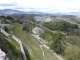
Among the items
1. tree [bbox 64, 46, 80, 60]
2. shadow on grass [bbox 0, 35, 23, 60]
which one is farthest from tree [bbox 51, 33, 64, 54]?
shadow on grass [bbox 0, 35, 23, 60]

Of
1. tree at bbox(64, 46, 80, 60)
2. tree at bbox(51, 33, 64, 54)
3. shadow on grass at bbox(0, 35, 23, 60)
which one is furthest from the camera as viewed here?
tree at bbox(51, 33, 64, 54)

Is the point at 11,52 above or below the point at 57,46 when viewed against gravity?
above

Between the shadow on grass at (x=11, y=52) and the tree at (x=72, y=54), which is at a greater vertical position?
the shadow on grass at (x=11, y=52)

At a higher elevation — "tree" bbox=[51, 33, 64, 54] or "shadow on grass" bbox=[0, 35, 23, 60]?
"shadow on grass" bbox=[0, 35, 23, 60]

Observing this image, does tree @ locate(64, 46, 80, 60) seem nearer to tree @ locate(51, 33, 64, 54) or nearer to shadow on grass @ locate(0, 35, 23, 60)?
tree @ locate(51, 33, 64, 54)

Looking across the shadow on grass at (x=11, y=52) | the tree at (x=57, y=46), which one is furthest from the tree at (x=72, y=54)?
the shadow on grass at (x=11, y=52)

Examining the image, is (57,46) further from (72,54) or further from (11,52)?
(11,52)

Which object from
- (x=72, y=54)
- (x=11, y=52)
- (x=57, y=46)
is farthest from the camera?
(x=57, y=46)

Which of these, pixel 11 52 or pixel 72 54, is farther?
pixel 72 54

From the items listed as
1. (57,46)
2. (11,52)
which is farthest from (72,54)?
(11,52)

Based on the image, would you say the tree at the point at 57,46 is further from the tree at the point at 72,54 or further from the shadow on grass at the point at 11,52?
the shadow on grass at the point at 11,52

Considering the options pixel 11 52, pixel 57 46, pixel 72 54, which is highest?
pixel 11 52

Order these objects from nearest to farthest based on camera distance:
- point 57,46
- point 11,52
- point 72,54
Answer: point 11,52 < point 72,54 < point 57,46
